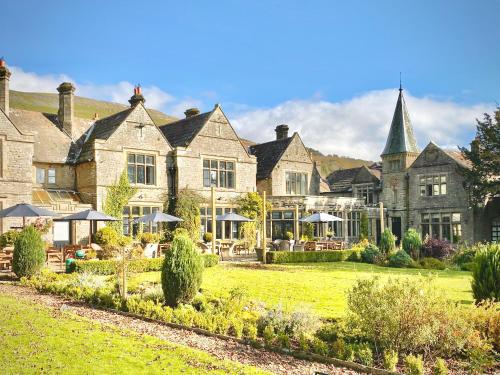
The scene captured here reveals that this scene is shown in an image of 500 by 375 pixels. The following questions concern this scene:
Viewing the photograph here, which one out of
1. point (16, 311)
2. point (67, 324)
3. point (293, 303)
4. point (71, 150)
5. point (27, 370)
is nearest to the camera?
point (27, 370)

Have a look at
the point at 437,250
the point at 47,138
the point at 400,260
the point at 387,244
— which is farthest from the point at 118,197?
the point at 437,250

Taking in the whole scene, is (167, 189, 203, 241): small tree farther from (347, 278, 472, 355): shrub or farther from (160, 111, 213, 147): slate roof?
(347, 278, 472, 355): shrub

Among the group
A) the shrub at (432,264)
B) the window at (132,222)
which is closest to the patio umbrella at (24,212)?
the window at (132,222)

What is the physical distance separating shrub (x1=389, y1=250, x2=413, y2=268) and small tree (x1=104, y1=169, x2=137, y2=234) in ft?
50.6

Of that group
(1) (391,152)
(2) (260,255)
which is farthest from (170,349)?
(1) (391,152)

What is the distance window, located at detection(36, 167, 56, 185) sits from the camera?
30344 mm

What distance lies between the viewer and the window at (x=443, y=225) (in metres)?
40.0

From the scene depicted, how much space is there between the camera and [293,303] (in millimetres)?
13836

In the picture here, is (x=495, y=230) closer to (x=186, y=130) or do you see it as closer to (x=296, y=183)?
(x=296, y=183)

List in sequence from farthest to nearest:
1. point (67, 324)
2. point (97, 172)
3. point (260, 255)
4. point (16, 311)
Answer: point (97, 172)
point (260, 255)
point (16, 311)
point (67, 324)

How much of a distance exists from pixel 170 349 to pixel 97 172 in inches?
870

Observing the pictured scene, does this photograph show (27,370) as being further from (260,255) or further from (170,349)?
(260,255)

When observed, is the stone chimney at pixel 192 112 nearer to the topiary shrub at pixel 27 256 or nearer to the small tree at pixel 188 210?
the small tree at pixel 188 210

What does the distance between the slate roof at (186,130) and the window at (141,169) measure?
290cm
